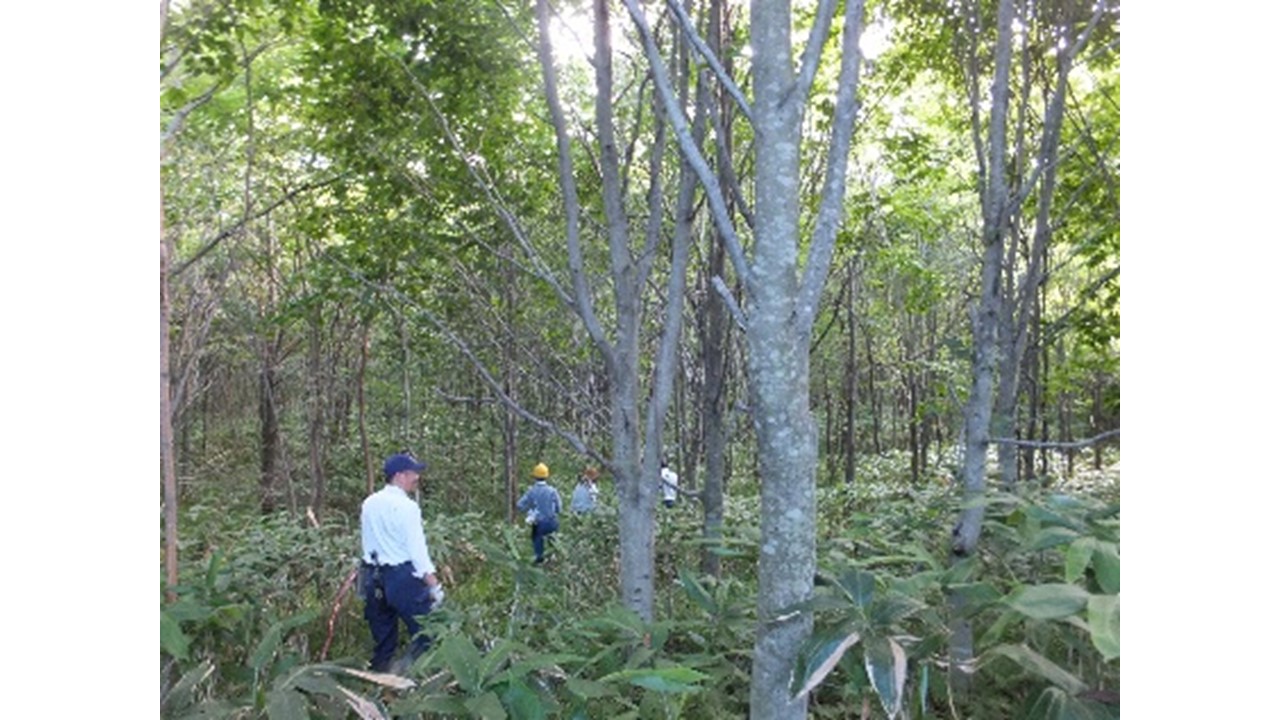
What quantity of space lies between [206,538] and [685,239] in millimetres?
1488

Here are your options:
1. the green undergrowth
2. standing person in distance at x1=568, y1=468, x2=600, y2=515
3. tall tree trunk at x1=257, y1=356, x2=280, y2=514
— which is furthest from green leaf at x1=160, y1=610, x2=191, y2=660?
standing person in distance at x1=568, y1=468, x2=600, y2=515

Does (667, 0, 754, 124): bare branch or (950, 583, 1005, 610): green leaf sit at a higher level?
(667, 0, 754, 124): bare branch

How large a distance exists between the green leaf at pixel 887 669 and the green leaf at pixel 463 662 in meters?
0.58

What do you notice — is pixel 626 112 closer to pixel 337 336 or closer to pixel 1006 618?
pixel 337 336

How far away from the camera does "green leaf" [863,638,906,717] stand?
1.11 meters

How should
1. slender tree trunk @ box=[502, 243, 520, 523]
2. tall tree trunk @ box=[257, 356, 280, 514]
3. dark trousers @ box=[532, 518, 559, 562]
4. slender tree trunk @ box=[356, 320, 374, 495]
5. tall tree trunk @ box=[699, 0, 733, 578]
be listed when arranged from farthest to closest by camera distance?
slender tree trunk @ box=[502, 243, 520, 523]
dark trousers @ box=[532, 518, 559, 562]
tall tree trunk @ box=[699, 0, 733, 578]
tall tree trunk @ box=[257, 356, 280, 514]
slender tree trunk @ box=[356, 320, 374, 495]

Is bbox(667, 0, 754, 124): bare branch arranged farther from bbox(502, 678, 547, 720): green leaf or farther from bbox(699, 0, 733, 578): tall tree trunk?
bbox(699, 0, 733, 578): tall tree trunk

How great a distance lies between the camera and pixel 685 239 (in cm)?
237

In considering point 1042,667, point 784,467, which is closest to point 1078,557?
point 1042,667

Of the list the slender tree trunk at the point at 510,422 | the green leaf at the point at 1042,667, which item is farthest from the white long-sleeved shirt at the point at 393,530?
the green leaf at the point at 1042,667

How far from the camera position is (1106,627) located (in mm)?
993

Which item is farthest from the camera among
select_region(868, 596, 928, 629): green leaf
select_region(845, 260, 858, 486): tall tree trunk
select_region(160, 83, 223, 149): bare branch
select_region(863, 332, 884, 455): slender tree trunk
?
select_region(863, 332, 884, 455): slender tree trunk

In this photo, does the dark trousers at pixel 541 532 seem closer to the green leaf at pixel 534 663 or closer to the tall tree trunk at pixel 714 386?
the tall tree trunk at pixel 714 386
